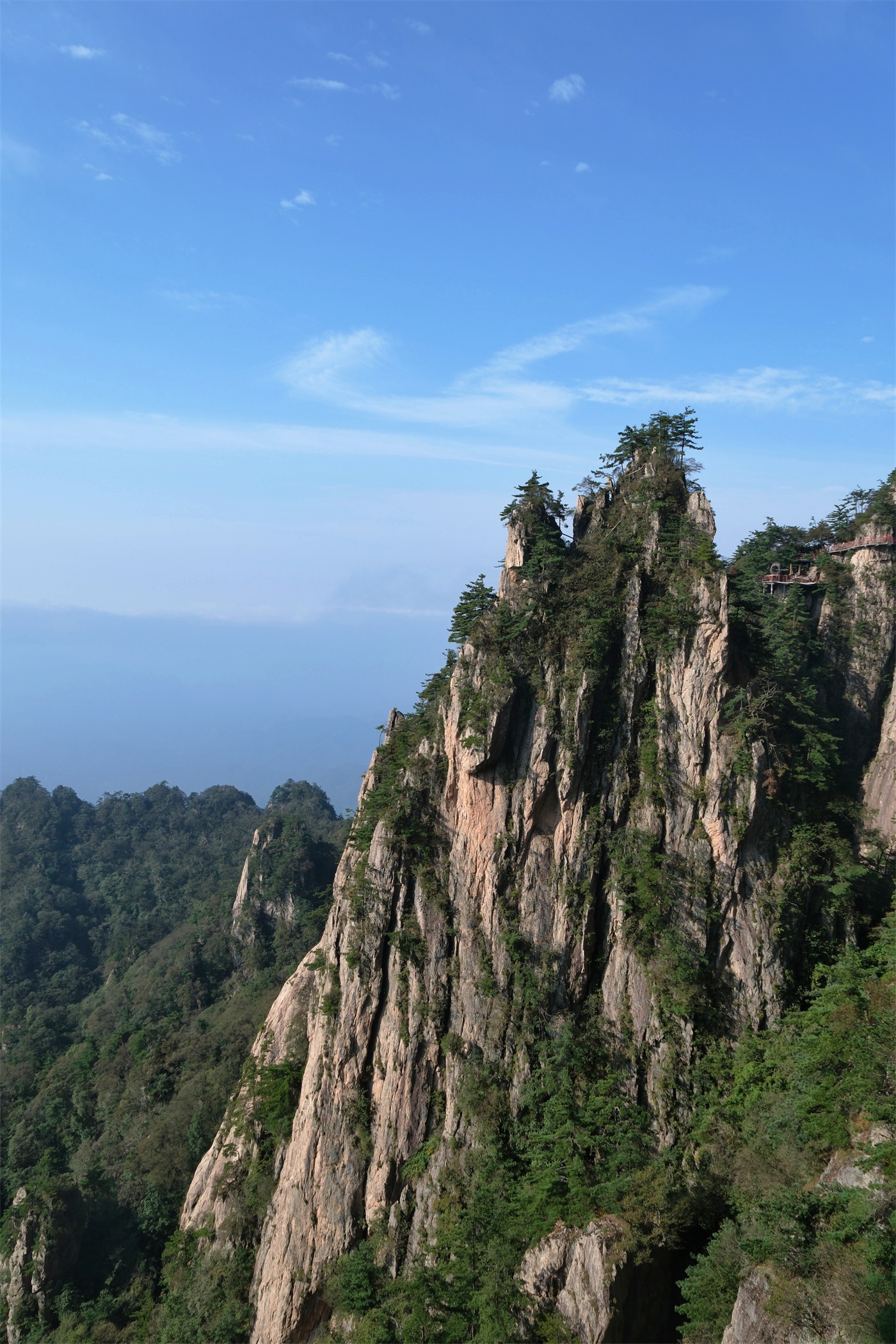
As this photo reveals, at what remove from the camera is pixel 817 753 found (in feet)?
81.8

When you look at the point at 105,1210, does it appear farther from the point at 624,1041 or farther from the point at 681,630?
the point at 681,630

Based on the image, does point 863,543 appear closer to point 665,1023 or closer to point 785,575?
point 785,575

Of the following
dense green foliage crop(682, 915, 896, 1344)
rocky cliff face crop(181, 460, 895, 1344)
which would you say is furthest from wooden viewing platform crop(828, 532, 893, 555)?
dense green foliage crop(682, 915, 896, 1344)

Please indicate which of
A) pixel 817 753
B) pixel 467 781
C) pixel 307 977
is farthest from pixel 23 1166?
pixel 817 753

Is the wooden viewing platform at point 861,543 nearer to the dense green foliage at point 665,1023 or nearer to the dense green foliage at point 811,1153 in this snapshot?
the dense green foliage at point 665,1023

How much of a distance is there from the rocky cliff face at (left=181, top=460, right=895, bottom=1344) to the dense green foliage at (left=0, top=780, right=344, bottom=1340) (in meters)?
4.45

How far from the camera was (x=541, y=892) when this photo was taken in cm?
2516

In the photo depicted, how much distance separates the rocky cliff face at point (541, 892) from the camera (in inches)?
929

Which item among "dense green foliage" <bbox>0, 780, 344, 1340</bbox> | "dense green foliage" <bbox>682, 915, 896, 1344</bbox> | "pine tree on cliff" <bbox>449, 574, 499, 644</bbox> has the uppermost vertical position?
"pine tree on cliff" <bbox>449, 574, 499, 644</bbox>

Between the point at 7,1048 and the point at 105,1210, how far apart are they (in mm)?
27973

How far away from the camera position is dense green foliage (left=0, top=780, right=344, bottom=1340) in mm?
29188

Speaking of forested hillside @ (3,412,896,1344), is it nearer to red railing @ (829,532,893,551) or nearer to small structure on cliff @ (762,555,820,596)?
red railing @ (829,532,893,551)

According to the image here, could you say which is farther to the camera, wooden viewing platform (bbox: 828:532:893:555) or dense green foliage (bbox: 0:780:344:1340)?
wooden viewing platform (bbox: 828:532:893:555)

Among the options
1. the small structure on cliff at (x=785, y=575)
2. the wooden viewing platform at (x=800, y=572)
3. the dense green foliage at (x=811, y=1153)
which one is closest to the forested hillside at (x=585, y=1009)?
the dense green foliage at (x=811, y=1153)
